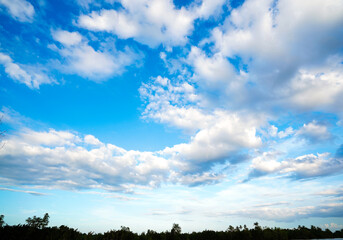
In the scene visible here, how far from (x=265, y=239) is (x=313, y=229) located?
10.3 m

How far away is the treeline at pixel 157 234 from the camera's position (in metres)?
16.0

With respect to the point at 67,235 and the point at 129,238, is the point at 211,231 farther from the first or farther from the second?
the point at 67,235

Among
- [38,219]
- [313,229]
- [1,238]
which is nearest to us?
[1,238]

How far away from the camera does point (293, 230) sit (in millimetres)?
26797

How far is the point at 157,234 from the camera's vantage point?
69.1 ft

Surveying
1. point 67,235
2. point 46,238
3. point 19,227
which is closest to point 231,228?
point 67,235

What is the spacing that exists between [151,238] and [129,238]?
7.29ft

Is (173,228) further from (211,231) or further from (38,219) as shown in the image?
(38,219)

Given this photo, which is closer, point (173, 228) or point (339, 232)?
point (173, 228)

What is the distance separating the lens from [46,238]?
51.5 feet

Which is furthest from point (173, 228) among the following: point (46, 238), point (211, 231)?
point (46, 238)

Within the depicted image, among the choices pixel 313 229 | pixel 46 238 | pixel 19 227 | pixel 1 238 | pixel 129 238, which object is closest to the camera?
pixel 1 238

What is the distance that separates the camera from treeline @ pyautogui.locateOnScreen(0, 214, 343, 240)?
16.0m

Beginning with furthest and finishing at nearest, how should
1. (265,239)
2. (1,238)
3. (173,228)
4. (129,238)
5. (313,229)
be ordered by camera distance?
(313,229) → (173,228) → (265,239) → (129,238) → (1,238)
